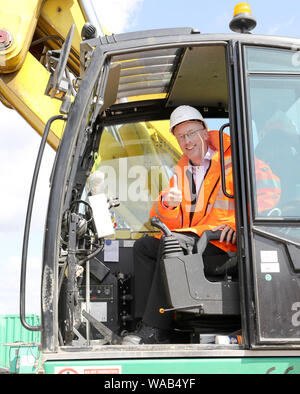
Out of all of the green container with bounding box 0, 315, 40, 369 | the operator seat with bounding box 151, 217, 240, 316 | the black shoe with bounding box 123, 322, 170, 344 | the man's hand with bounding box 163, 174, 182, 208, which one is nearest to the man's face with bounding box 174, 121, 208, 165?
the man's hand with bounding box 163, 174, 182, 208

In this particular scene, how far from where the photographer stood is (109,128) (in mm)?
3941

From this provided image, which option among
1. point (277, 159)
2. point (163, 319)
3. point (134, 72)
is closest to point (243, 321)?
point (163, 319)

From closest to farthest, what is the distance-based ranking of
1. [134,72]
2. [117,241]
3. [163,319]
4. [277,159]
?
[277,159]
[163,319]
[134,72]
[117,241]

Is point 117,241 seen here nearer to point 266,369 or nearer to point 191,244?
point 191,244

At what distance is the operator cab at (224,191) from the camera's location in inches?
97.8

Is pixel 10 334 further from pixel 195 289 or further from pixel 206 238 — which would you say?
pixel 195 289

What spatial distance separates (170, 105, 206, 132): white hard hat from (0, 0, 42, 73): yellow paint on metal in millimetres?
1319

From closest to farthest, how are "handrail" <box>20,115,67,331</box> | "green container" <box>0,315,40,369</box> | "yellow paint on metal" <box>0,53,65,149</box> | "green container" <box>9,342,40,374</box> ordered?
"handrail" <box>20,115,67,331</box> → "yellow paint on metal" <box>0,53,65,149</box> → "green container" <box>9,342,40,374</box> → "green container" <box>0,315,40,369</box>

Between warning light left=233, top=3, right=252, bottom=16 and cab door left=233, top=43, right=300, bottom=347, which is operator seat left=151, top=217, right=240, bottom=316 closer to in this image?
cab door left=233, top=43, right=300, bottom=347

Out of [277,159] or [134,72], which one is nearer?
[277,159]

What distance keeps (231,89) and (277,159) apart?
17.3 inches

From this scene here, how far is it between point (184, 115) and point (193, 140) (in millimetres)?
187

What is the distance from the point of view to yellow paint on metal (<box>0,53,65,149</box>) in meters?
4.14
